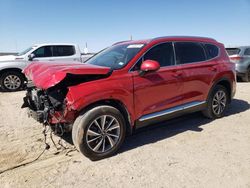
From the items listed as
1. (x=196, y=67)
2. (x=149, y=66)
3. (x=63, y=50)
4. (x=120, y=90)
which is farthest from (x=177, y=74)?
(x=63, y=50)

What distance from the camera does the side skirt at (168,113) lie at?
412 centimetres

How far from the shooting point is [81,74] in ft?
11.2

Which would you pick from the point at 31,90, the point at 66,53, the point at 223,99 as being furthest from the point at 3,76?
the point at 223,99

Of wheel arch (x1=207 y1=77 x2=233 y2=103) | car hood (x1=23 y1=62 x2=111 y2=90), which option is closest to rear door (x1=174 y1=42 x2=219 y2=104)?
wheel arch (x1=207 y1=77 x2=233 y2=103)

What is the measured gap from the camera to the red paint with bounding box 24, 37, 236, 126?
3.42m

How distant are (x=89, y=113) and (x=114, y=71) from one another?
765 mm

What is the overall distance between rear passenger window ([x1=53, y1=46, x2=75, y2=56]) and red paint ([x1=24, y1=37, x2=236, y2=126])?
631 centimetres

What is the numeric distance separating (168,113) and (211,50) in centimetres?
195

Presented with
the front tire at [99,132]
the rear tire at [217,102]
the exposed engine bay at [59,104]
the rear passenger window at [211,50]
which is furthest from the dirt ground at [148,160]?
the rear passenger window at [211,50]

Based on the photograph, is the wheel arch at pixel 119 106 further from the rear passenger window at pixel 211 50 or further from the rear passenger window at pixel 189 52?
the rear passenger window at pixel 211 50

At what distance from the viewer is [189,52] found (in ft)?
16.1

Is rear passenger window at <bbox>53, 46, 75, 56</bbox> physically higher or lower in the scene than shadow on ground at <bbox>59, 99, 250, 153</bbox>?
higher

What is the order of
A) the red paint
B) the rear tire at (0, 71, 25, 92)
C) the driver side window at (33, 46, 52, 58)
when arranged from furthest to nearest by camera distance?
the driver side window at (33, 46, 52, 58) → the rear tire at (0, 71, 25, 92) → the red paint

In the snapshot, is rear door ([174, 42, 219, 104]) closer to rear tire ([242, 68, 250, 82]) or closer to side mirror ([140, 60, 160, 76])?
side mirror ([140, 60, 160, 76])
